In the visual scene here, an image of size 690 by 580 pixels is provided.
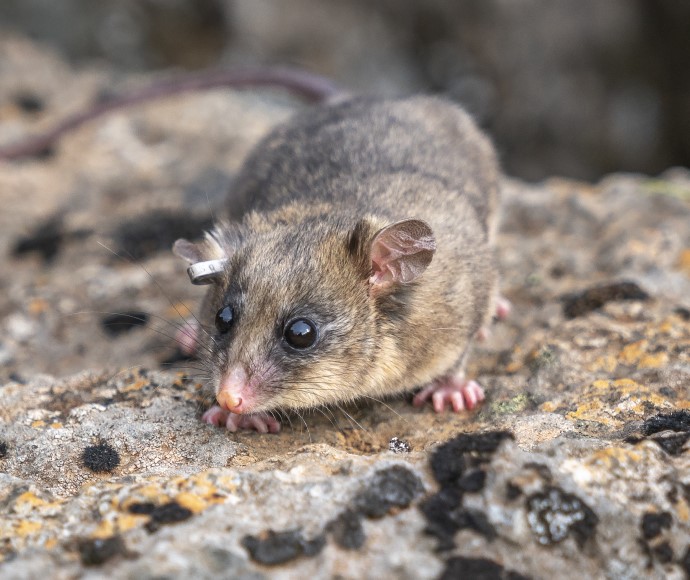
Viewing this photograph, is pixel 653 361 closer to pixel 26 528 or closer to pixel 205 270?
pixel 205 270

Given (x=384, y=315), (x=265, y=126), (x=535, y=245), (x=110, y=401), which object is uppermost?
(x=265, y=126)

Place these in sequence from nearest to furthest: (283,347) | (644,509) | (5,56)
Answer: (644,509), (283,347), (5,56)

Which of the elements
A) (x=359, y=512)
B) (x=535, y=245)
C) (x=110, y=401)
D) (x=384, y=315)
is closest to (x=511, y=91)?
→ (x=535, y=245)

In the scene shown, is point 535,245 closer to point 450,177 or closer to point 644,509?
point 450,177

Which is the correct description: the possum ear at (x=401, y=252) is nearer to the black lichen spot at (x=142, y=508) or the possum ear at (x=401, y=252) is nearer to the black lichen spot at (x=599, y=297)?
the black lichen spot at (x=599, y=297)

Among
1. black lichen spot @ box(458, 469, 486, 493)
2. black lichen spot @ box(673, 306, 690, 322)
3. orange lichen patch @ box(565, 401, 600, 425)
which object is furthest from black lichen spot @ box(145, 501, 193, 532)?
black lichen spot @ box(673, 306, 690, 322)

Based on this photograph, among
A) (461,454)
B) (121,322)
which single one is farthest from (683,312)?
(121,322)
